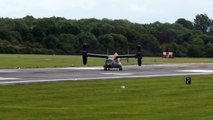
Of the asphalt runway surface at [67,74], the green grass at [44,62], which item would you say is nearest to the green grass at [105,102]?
the asphalt runway surface at [67,74]

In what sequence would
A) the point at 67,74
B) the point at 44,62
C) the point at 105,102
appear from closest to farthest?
1. the point at 105,102
2. the point at 67,74
3. the point at 44,62

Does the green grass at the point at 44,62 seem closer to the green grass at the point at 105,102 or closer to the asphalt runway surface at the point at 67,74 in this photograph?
the asphalt runway surface at the point at 67,74

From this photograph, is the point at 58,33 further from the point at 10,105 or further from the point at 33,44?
the point at 10,105

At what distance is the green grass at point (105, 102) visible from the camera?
91.9 ft

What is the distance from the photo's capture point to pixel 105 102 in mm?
33719

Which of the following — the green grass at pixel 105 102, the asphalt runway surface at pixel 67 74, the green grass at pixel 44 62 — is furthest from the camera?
the green grass at pixel 44 62

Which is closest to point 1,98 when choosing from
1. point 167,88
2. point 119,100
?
point 119,100

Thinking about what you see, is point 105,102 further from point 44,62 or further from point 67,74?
point 44,62

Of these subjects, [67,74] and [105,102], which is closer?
[105,102]

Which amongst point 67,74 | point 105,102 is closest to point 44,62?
point 67,74

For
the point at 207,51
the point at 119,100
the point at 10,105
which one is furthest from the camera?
the point at 207,51

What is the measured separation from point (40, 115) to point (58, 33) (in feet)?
564

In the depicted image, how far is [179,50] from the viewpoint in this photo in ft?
623

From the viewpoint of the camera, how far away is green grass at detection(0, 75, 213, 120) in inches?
1103
